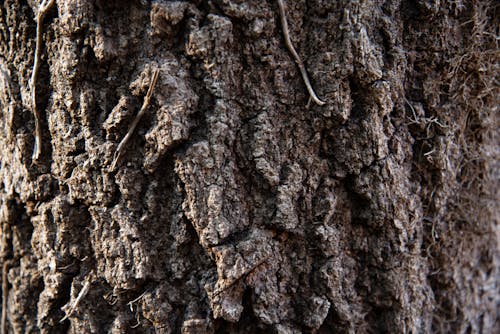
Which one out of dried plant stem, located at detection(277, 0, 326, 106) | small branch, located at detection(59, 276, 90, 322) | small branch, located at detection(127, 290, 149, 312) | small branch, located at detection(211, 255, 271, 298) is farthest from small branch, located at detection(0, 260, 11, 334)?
dried plant stem, located at detection(277, 0, 326, 106)

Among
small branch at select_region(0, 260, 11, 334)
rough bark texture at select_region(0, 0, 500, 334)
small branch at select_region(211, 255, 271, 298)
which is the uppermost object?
rough bark texture at select_region(0, 0, 500, 334)

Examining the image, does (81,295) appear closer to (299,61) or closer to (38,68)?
(38,68)

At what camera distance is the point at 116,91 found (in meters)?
1.05

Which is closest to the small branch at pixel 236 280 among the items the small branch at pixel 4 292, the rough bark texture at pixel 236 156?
the rough bark texture at pixel 236 156

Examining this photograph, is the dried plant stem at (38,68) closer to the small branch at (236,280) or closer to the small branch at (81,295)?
the small branch at (81,295)

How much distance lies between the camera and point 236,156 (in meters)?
1.05

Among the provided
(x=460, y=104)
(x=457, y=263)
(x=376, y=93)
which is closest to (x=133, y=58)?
(x=376, y=93)

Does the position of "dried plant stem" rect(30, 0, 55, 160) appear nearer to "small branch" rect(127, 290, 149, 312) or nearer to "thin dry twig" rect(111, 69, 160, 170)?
"thin dry twig" rect(111, 69, 160, 170)

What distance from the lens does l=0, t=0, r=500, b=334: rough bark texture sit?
1.02 m

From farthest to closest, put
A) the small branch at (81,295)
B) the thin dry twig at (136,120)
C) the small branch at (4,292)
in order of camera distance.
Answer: the small branch at (4,292)
the small branch at (81,295)
the thin dry twig at (136,120)

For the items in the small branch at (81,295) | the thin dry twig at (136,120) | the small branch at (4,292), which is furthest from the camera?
the small branch at (4,292)

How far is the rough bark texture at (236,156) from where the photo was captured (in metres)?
1.02

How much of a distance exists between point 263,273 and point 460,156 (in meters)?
0.76

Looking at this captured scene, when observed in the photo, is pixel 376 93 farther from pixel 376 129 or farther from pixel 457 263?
pixel 457 263
